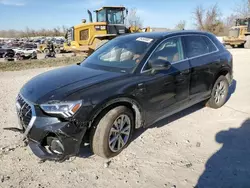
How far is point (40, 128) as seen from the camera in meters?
2.72

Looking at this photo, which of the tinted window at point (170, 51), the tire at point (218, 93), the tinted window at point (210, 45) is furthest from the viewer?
the tire at point (218, 93)

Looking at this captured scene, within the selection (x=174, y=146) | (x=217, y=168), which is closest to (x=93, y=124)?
(x=174, y=146)

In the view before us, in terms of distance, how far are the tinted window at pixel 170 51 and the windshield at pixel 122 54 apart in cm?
17

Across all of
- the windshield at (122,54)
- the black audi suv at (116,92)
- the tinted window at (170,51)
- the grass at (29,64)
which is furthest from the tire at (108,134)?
the grass at (29,64)

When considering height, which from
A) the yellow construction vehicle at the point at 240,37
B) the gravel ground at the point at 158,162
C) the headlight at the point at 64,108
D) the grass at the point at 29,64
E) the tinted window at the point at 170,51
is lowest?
the gravel ground at the point at 158,162

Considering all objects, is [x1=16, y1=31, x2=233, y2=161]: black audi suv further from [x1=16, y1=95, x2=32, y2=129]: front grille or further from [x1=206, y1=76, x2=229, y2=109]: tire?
[x1=206, y1=76, x2=229, y2=109]: tire

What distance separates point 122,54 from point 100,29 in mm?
10749

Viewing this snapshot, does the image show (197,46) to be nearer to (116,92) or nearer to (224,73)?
(224,73)

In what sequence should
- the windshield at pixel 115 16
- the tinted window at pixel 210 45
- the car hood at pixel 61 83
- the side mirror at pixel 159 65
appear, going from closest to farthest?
the car hood at pixel 61 83 → the side mirror at pixel 159 65 → the tinted window at pixel 210 45 → the windshield at pixel 115 16

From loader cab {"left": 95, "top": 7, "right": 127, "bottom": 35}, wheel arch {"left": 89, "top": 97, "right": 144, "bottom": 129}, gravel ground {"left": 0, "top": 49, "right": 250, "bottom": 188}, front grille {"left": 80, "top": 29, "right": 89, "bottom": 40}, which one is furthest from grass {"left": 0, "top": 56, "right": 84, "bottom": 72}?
wheel arch {"left": 89, "top": 97, "right": 144, "bottom": 129}

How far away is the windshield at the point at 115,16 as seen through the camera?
47.2 feet

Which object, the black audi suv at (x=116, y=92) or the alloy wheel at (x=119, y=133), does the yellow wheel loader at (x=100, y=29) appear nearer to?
the black audi suv at (x=116, y=92)

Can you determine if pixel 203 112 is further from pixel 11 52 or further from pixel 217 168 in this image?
pixel 11 52

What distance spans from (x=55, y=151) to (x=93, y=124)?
57cm
